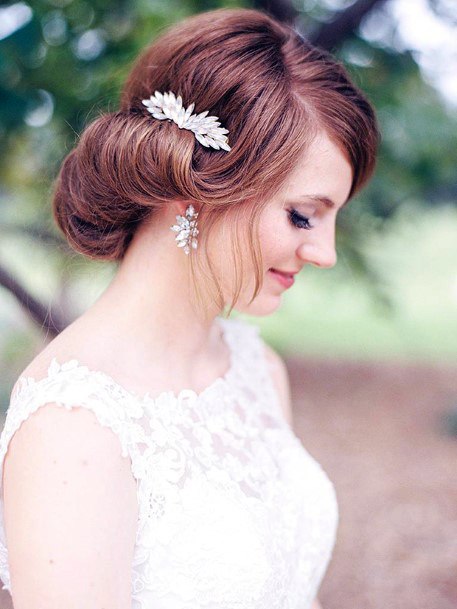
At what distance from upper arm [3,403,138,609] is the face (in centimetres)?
56

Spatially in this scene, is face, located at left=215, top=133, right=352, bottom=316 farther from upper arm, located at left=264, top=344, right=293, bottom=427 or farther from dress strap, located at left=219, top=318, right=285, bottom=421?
upper arm, located at left=264, top=344, right=293, bottom=427

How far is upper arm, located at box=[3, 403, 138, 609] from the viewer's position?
1215mm

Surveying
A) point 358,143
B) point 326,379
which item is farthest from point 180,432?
point 326,379

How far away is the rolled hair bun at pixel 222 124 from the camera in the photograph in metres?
1.53

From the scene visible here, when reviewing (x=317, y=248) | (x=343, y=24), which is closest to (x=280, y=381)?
(x=317, y=248)

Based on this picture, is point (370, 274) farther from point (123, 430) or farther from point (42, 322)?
point (123, 430)

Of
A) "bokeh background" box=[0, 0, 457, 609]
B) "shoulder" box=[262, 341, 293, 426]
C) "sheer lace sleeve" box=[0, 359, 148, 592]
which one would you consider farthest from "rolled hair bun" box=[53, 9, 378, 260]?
"shoulder" box=[262, 341, 293, 426]

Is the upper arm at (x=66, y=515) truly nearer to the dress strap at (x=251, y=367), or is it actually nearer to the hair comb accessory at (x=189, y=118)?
the hair comb accessory at (x=189, y=118)

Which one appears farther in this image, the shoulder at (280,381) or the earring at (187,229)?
the shoulder at (280,381)

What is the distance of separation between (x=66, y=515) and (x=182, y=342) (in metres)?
0.64

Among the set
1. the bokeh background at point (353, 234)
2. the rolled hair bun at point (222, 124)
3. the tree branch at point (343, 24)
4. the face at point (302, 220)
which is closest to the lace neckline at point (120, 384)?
the face at point (302, 220)

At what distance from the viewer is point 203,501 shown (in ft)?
4.87

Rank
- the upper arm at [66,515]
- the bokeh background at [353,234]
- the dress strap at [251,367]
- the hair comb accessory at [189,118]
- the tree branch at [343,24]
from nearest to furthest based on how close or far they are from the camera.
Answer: the upper arm at [66,515] → the hair comb accessory at [189,118] → the dress strap at [251,367] → the bokeh background at [353,234] → the tree branch at [343,24]

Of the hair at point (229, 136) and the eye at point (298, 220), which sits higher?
the hair at point (229, 136)
